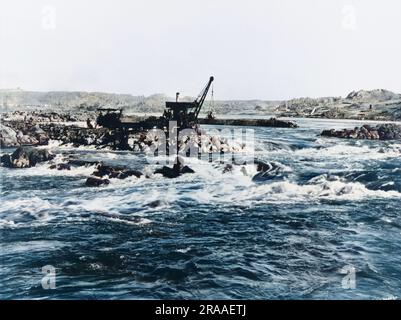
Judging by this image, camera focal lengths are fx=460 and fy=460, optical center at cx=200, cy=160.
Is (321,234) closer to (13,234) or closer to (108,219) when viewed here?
(108,219)

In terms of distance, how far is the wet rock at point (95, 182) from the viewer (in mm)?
15188

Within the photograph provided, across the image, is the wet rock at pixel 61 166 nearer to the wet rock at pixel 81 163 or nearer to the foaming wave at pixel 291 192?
the wet rock at pixel 81 163

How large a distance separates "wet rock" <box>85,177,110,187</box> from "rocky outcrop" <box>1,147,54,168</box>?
1.67m

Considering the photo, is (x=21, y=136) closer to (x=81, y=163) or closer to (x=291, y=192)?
(x=81, y=163)

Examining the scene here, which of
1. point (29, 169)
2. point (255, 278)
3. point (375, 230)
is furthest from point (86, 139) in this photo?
point (375, 230)

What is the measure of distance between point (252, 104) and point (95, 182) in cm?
612

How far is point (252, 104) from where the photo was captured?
648 inches

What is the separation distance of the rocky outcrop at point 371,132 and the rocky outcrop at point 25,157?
972cm

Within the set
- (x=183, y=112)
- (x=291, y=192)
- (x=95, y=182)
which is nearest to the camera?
(x=291, y=192)
